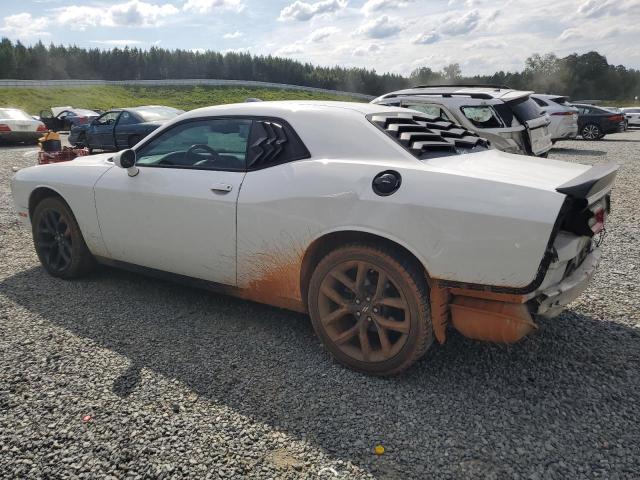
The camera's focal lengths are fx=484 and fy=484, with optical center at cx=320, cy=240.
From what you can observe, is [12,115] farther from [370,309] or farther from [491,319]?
[491,319]

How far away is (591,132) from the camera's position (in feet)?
60.4

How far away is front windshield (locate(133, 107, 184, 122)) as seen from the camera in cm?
1223

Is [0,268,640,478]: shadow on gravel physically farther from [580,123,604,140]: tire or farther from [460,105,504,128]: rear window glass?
[580,123,604,140]: tire

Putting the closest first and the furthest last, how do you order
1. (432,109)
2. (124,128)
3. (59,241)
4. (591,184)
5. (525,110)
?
(591,184), (59,241), (432,109), (525,110), (124,128)

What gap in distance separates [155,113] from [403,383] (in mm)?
11628

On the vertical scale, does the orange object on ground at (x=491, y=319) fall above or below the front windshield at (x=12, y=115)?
above

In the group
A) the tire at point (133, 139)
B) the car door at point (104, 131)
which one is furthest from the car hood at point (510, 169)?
the car door at point (104, 131)

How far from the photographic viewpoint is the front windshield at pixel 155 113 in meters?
12.2

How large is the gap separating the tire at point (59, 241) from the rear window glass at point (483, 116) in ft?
17.5

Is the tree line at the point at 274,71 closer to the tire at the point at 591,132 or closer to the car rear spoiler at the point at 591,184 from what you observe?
the tire at the point at 591,132

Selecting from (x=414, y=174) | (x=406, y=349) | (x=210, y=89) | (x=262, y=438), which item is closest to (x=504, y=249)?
(x=414, y=174)

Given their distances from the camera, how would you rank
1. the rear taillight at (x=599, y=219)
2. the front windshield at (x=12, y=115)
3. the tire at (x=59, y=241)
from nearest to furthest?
the rear taillight at (x=599, y=219)
the tire at (x=59, y=241)
the front windshield at (x=12, y=115)

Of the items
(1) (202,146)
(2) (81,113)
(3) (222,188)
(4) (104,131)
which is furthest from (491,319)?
(2) (81,113)

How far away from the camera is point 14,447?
7.34 ft
